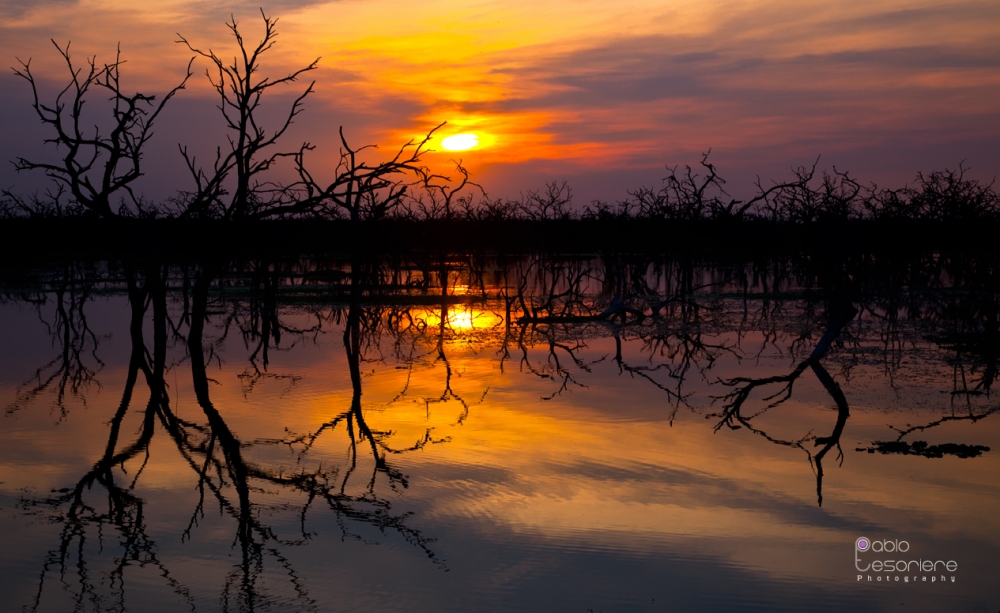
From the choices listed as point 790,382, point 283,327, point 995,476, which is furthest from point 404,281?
point 995,476

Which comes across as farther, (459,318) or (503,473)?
(459,318)

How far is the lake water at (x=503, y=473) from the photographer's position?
5.64 m

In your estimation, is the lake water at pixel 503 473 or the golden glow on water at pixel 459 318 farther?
the golden glow on water at pixel 459 318

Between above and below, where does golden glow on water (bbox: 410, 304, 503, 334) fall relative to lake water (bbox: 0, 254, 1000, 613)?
above

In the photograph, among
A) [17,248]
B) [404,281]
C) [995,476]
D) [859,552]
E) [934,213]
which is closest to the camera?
[859,552]

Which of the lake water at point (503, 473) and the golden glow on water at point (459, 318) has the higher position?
the golden glow on water at point (459, 318)

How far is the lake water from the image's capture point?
5645mm

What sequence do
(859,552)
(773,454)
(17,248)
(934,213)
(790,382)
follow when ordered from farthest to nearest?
(17,248) < (934,213) < (790,382) < (773,454) < (859,552)

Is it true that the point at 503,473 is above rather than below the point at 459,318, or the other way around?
below

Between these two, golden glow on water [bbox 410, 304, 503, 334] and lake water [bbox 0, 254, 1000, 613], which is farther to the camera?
golden glow on water [bbox 410, 304, 503, 334]

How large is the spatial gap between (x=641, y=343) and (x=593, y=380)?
4.21 m

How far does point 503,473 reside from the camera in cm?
802

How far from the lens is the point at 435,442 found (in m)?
9.20

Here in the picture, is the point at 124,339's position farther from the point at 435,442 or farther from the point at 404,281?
the point at 404,281
